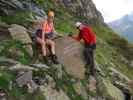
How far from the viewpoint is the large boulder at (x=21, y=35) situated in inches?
850

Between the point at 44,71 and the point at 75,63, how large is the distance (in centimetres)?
301

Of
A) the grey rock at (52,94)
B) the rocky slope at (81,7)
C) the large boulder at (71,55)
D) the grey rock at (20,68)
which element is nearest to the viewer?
the grey rock at (52,94)

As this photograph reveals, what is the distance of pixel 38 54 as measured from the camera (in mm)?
20484

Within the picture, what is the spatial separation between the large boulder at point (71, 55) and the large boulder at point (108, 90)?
1217 mm

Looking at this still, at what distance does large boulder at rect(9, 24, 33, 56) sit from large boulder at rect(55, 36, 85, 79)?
4.95 ft

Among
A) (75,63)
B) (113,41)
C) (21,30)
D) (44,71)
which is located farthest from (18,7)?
(113,41)

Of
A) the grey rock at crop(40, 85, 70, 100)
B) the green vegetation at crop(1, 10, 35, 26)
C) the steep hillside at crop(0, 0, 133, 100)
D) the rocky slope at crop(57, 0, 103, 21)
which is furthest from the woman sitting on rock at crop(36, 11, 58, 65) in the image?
the rocky slope at crop(57, 0, 103, 21)

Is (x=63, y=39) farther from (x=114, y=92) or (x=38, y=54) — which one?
(x=114, y=92)

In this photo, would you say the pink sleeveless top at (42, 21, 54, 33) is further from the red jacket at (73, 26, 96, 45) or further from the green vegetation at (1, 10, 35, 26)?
the green vegetation at (1, 10, 35, 26)

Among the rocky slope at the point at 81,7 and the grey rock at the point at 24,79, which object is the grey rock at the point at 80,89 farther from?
the rocky slope at the point at 81,7

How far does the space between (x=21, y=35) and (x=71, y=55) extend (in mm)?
3017

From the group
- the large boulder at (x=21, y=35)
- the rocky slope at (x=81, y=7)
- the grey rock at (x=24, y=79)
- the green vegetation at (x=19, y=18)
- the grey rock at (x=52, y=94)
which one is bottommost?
the grey rock at (x=52, y=94)

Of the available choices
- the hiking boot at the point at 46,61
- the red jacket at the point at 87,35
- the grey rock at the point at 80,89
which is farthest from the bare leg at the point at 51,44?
the red jacket at the point at 87,35

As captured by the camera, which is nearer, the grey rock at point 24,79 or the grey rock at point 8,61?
the grey rock at point 24,79
